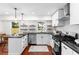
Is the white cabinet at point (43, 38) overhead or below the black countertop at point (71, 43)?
below

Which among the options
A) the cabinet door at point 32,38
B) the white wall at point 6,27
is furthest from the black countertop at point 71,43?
the white wall at point 6,27

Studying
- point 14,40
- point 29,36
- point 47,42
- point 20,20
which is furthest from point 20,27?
point 14,40

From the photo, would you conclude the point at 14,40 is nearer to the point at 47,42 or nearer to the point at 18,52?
the point at 18,52

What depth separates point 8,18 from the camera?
11.6 m

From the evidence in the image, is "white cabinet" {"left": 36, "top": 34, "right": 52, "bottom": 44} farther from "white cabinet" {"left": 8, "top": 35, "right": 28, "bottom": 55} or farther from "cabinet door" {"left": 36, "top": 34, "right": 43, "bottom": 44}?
"white cabinet" {"left": 8, "top": 35, "right": 28, "bottom": 55}

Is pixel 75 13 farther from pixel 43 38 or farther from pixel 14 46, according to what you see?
pixel 43 38

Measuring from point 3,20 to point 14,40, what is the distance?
21.2ft

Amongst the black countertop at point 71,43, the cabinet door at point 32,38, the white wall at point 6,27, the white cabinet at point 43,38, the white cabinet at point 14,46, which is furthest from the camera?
the white wall at point 6,27

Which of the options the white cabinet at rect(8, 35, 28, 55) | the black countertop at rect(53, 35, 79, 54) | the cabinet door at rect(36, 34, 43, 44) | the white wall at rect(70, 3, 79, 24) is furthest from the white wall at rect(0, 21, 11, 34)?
the white wall at rect(70, 3, 79, 24)

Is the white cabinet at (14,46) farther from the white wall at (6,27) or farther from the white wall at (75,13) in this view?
the white wall at (6,27)

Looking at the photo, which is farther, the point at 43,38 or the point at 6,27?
the point at 6,27

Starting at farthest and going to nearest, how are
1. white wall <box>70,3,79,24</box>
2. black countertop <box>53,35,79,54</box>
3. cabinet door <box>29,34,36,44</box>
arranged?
cabinet door <box>29,34,36,44</box> < white wall <box>70,3,79,24</box> < black countertop <box>53,35,79,54</box>

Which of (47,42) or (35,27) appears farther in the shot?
(35,27)

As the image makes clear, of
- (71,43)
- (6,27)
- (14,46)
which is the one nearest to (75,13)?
(71,43)
